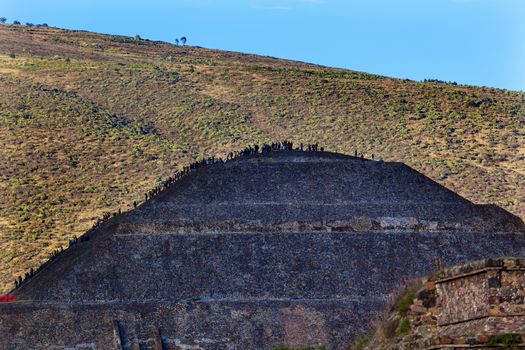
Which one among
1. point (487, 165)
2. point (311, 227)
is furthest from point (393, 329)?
point (487, 165)

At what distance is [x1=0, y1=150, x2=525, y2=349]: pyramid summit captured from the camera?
181 feet

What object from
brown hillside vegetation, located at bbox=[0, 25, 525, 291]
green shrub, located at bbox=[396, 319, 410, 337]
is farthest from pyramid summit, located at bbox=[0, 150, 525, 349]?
green shrub, located at bbox=[396, 319, 410, 337]

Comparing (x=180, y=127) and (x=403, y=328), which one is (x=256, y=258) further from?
(x=180, y=127)

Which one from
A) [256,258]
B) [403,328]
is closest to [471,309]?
[403,328]

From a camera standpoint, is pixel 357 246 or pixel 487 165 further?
pixel 487 165

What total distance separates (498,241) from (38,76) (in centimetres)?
7817

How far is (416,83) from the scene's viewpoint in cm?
13525

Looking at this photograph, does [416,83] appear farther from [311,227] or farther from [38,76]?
[311,227]

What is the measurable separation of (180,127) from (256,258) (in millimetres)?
60919

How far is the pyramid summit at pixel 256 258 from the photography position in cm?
5512

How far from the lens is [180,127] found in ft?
398

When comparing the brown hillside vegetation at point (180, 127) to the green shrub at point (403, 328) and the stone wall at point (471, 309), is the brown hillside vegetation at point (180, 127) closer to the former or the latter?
the green shrub at point (403, 328)

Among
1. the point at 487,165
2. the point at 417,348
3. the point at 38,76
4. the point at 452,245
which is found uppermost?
the point at 38,76

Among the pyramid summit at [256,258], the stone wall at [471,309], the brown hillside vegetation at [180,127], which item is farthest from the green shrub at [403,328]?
the brown hillside vegetation at [180,127]
